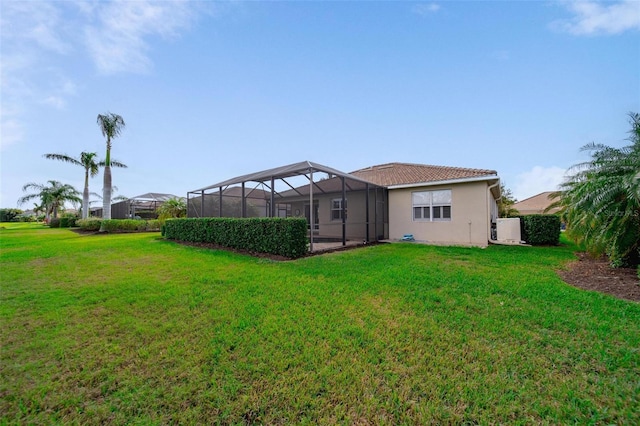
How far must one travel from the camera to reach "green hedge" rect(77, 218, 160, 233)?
60.9 feet

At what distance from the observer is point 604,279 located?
573cm

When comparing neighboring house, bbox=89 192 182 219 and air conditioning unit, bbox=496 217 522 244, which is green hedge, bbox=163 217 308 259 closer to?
air conditioning unit, bbox=496 217 522 244

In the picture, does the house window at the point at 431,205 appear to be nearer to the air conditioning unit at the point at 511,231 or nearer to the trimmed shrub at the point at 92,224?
the air conditioning unit at the point at 511,231

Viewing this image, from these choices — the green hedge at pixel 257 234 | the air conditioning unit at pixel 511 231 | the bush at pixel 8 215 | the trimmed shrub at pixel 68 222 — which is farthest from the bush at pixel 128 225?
the bush at pixel 8 215

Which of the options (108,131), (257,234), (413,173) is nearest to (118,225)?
(108,131)

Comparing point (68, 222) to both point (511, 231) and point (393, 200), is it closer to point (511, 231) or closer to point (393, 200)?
point (393, 200)

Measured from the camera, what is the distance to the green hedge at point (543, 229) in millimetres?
11484

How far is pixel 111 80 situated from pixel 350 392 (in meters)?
13.8

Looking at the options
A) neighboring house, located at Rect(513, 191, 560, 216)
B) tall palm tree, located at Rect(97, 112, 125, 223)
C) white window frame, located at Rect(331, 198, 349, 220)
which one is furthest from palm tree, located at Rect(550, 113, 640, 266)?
neighboring house, located at Rect(513, 191, 560, 216)

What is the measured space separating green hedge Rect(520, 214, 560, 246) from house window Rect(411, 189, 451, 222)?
3753 millimetres

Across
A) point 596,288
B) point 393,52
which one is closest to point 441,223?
point 596,288

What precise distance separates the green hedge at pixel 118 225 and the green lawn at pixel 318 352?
51.0 feet

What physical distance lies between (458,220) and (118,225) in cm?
2196

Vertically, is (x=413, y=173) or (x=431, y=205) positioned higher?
(x=413, y=173)
